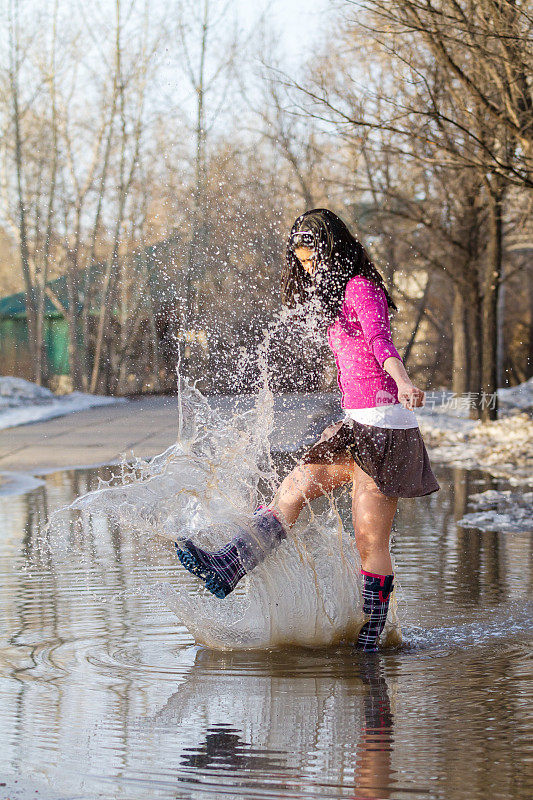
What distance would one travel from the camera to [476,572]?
6.33m

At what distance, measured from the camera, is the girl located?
443 centimetres

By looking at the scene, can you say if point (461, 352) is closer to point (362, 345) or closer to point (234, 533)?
point (234, 533)

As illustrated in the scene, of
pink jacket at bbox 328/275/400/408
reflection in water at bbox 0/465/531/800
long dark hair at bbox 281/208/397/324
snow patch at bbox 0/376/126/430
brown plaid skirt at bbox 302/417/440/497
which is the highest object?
long dark hair at bbox 281/208/397/324

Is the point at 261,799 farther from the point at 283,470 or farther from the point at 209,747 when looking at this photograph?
the point at 283,470

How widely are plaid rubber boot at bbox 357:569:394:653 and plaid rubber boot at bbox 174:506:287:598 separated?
39 cm

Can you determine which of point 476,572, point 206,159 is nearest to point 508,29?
point 476,572

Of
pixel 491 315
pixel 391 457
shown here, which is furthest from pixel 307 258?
pixel 491 315

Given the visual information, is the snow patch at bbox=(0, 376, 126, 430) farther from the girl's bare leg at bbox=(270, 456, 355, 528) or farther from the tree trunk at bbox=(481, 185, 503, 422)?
the girl's bare leg at bbox=(270, 456, 355, 528)

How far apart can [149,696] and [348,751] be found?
92 centimetres

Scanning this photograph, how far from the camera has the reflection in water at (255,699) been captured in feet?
10.3

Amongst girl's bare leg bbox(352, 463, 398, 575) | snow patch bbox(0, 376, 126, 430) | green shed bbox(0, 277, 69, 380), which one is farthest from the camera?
green shed bbox(0, 277, 69, 380)

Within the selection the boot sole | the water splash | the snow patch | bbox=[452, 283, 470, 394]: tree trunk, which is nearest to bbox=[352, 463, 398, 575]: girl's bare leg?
the water splash

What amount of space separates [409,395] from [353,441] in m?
0.47

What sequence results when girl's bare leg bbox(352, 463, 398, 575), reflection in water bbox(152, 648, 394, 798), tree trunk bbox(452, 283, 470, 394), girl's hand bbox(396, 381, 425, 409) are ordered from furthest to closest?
tree trunk bbox(452, 283, 470, 394), girl's bare leg bbox(352, 463, 398, 575), girl's hand bbox(396, 381, 425, 409), reflection in water bbox(152, 648, 394, 798)
